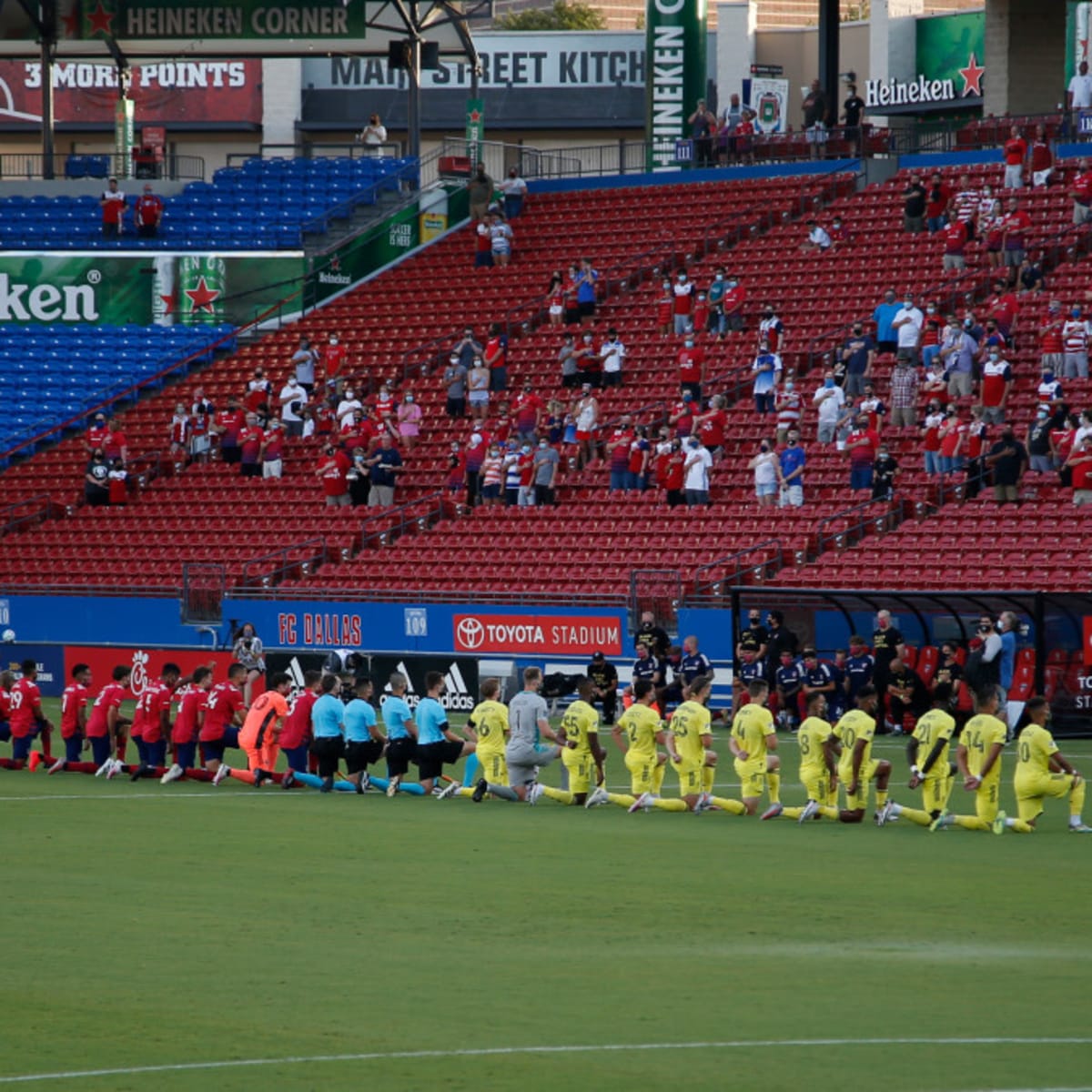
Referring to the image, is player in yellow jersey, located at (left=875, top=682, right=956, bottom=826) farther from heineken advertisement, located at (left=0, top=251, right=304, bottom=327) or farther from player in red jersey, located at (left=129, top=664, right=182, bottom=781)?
heineken advertisement, located at (left=0, top=251, right=304, bottom=327)

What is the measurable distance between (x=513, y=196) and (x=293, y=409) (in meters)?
9.32

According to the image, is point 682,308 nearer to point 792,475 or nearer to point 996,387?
point 792,475

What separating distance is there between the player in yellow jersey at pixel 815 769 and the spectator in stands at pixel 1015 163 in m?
24.7

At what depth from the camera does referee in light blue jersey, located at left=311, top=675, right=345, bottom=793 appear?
2583 centimetres

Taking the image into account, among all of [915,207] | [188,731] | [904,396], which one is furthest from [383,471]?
[188,731]

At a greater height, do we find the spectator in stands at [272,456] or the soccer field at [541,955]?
the spectator in stands at [272,456]

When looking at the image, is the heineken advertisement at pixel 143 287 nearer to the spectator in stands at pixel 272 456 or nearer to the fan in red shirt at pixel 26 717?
the spectator in stands at pixel 272 456

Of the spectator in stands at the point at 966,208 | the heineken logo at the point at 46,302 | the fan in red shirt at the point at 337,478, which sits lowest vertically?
the fan in red shirt at the point at 337,478

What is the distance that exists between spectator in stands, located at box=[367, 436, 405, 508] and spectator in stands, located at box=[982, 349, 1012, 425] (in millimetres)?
12033

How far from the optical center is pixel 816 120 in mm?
50812

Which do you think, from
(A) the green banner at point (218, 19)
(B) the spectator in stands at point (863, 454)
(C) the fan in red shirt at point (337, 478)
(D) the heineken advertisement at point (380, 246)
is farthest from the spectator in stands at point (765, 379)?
(A) the green banner at point (218, 19)

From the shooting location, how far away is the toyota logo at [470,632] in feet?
126

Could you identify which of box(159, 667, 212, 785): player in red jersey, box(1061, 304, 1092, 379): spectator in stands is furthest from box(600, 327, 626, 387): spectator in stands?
box(159, 667, 212, 785): player in red jersey

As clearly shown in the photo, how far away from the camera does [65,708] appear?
28.7m
